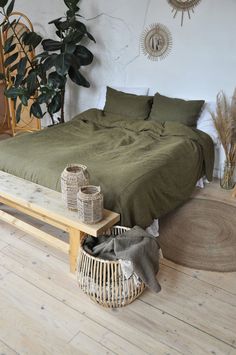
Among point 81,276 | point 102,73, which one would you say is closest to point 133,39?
point 102,73

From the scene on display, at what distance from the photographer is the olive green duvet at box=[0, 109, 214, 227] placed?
2.02m

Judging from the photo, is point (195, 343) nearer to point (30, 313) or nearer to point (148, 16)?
point (30, 313)

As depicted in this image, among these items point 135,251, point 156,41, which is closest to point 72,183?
point 135,251

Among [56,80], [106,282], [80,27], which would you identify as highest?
[80,27]

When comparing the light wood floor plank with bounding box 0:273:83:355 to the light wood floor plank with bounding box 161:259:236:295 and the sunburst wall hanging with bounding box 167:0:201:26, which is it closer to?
the light wood floor plank with bounding box 161:259:236:295

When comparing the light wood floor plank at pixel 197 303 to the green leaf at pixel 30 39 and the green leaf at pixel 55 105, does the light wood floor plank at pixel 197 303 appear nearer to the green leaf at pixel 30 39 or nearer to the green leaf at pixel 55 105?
the green leaf at pixel 55 105

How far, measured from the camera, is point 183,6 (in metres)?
3.07

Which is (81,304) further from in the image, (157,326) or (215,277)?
(215,277)

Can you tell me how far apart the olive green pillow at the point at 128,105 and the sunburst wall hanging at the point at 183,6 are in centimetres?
89

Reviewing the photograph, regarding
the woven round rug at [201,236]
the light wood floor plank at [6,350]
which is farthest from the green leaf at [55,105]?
the light wood floor plank at [6,350]

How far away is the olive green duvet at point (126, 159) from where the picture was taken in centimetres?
202

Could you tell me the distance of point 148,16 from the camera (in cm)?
331

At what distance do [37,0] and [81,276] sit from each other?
382 cm

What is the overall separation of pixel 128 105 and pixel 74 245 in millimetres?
1981
